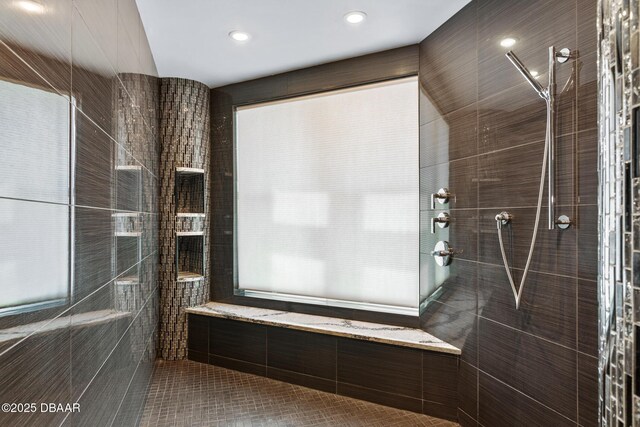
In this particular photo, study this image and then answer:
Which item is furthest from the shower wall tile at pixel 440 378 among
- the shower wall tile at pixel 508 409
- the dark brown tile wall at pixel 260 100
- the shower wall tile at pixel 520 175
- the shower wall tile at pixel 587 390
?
the shower wall tile at pixel 520 175

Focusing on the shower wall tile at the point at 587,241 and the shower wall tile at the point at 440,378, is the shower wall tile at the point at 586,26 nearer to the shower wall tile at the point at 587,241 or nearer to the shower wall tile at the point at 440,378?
the shower wall tile at the point at 587,241

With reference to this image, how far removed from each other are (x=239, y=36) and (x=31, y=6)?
1.92m

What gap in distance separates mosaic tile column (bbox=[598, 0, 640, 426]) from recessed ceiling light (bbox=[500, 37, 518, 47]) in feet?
4.61

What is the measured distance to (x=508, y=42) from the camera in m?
2.05

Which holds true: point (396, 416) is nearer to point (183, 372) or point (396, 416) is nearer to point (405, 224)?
point (405, 224)

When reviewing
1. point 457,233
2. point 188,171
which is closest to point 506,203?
point 457,233

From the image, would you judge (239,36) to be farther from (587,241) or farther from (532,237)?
(587,241)

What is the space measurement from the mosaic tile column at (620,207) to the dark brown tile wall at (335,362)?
1.85 metres

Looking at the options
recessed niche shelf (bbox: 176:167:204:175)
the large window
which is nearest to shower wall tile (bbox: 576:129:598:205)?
the large window

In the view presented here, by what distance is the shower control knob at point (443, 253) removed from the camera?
2484 mm

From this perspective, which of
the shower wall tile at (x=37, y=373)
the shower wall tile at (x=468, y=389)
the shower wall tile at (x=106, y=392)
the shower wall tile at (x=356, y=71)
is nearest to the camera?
the shower wall tile at (x=37, y=373)

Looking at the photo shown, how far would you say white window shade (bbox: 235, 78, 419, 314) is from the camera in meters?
2.89

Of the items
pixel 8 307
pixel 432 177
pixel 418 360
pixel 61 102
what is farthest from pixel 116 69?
pixel 418 360

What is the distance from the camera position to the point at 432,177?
2674 millimetres
